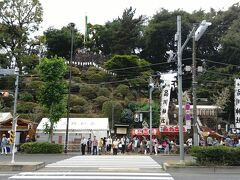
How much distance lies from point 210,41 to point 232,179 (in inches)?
2016

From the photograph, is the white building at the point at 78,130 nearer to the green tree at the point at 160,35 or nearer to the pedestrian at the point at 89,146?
the pedestrian at the point at 89,146

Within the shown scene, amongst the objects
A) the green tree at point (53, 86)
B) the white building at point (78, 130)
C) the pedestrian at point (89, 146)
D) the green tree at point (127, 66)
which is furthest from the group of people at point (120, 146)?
the green tree at point (127, 66)

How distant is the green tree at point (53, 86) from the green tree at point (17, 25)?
A: 19693mm

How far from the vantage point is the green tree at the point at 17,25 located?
5297 centimetres

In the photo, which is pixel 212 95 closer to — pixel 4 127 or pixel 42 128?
pixel 42 128

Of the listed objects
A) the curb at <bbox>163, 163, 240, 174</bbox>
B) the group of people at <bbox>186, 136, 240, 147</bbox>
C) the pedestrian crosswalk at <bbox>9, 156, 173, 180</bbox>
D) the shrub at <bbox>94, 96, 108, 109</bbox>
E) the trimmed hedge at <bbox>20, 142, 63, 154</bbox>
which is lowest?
the pedestrian crosswalk at <bbox>9, 156, 173, 180</bbox>

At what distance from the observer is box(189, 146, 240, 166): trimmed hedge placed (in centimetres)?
1761

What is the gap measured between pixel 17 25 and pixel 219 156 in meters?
42.9

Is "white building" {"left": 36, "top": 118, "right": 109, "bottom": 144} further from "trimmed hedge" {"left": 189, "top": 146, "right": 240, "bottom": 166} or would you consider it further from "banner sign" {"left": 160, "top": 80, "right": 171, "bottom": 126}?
"trimmed hedge" {"left": 189, "top": 146, "right": 240, "bottom": 166}

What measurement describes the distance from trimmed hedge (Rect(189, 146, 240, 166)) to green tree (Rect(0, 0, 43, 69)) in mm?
39661

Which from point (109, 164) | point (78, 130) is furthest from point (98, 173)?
point (78, 130)

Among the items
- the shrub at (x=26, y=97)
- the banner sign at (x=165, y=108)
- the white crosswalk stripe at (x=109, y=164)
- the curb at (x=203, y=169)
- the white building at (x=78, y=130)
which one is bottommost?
the white crosswalk stripe at (x=109, y=164)

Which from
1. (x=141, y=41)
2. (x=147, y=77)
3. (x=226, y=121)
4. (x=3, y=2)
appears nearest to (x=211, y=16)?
(x=141, y=41)

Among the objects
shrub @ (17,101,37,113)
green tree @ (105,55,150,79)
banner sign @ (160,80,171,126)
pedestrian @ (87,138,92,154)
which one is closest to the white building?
pedestrian @ (87,138,92,154)
